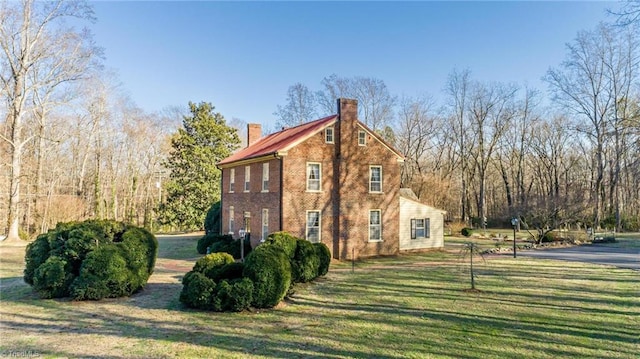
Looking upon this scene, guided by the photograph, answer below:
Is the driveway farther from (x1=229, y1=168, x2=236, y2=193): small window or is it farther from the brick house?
(x1=229, y1=168, x2=236, y2=193): small window

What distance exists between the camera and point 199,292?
32.1 feet

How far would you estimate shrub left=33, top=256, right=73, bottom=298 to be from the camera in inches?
415

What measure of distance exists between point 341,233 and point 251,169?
20.7ft

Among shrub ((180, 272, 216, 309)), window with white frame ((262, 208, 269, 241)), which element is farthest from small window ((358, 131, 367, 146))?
shrub ((180, 272, 216, 309))

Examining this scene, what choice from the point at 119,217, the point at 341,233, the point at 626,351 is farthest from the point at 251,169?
the point at 119,217

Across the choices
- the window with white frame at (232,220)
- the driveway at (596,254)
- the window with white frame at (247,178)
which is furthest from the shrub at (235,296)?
the driveway at (596,254)

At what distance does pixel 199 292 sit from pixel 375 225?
A: 11.9 m

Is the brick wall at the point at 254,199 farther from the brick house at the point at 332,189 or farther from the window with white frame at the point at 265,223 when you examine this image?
the window with white frame at the point at 265,223

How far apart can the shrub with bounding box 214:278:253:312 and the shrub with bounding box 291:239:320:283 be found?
355 cm

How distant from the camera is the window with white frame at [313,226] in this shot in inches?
717

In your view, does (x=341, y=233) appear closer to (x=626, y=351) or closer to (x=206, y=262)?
(x=206, y=262)

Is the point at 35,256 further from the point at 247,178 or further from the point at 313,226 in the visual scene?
the point at 247,178

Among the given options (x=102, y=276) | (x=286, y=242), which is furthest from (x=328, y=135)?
(x=102, y=276)

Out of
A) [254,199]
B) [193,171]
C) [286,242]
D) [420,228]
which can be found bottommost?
[286,242]
